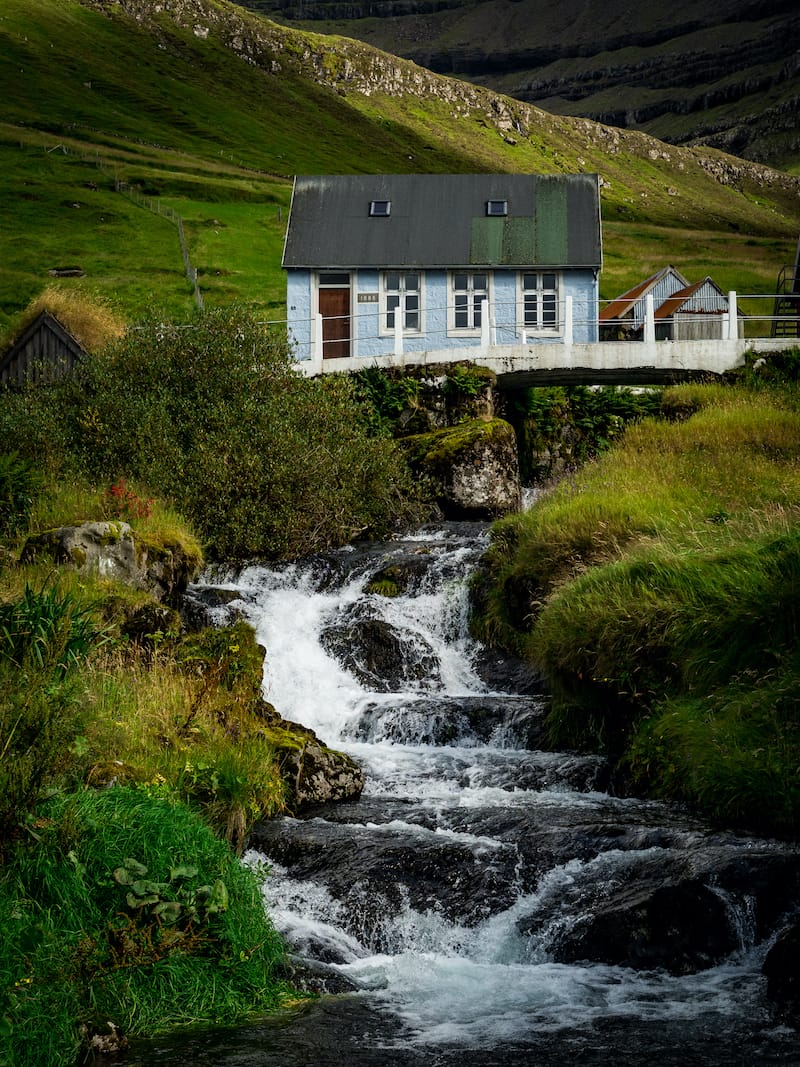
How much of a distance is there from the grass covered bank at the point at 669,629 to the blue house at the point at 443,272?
1902cm

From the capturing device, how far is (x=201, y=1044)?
6801 mm

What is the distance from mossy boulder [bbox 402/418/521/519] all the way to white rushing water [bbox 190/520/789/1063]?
10083mm

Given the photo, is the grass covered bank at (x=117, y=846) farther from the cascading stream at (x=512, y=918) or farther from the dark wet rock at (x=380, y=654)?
the dark wet rock at (x=380, y=654)

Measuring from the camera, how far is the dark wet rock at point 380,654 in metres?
16.2

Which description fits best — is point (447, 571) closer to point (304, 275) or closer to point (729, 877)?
point (729, 877)

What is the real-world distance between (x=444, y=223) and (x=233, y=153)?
8260 centimetres

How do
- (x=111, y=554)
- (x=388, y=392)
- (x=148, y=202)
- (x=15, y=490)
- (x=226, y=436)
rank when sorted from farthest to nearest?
(x=148, y=202), (x=388, y=392), (x=226, y=436), (x=15, y=490), (x=111, y=554)

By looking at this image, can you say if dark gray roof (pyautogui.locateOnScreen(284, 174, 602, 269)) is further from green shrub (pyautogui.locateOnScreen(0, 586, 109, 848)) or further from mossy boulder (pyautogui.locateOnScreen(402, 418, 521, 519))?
green shrub (pyautogui.locateOnScreen(0, 586, 109, 848))

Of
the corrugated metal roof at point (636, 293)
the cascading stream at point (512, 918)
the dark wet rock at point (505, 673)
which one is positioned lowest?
the cascading stream at point (512, 918)

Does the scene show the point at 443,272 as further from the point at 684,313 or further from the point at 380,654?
the point at 380,654

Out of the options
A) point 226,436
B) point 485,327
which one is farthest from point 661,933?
point 485,327

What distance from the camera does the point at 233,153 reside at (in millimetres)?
114625

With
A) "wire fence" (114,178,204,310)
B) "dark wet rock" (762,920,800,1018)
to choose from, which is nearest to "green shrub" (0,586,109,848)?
"dark wet rock" (762,920,800,1018)

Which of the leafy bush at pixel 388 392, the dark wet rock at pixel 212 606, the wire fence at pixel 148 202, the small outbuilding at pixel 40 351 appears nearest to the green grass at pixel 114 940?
the dark wet rock at pixel 212 606
